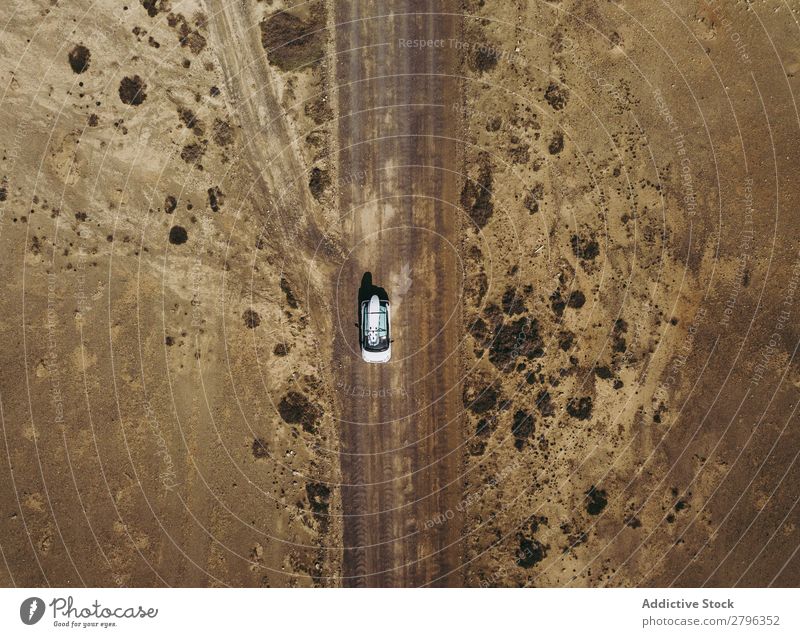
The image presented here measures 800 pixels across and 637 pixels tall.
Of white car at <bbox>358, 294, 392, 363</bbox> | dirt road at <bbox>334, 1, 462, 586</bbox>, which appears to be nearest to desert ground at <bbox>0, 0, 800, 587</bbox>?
dirt road at <bbox>334, 1, 462, 586</bbox>

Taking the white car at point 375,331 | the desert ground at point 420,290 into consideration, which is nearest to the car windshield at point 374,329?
the white car at point 375,331

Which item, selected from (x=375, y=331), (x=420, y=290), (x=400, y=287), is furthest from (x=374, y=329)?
(x=420, y=290)

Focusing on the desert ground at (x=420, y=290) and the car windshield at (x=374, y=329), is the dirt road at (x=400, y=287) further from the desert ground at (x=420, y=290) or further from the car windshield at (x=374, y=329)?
the car windshield at (x=374, y=329)

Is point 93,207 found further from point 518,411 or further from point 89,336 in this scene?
point 518,411

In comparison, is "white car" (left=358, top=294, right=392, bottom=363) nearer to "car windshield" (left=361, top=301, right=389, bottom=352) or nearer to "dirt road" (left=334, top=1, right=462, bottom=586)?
"car windshield" (left=361, top=301, right=389, bottom=352)

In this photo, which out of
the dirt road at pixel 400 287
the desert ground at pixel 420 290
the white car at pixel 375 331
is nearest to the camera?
the white car at pixel 375 331

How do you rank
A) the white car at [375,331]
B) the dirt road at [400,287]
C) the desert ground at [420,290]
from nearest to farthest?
the white car at [375,331] → the desert ground at [420,290] → the dirt road at [400,287]
